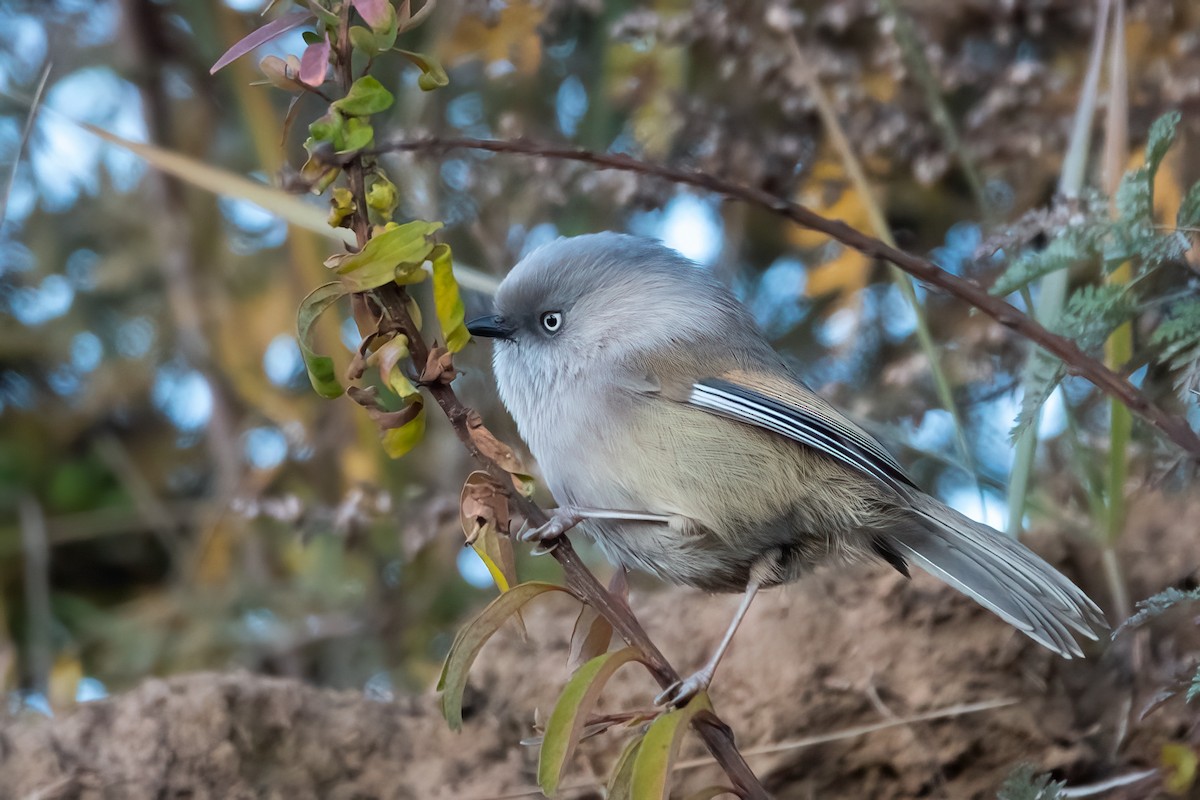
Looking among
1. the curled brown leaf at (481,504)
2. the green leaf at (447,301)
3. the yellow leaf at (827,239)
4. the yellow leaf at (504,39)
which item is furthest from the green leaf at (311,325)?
the yellow leaf at (827,239)

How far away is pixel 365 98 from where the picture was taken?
6.35 feet

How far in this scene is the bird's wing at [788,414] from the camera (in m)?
2.79

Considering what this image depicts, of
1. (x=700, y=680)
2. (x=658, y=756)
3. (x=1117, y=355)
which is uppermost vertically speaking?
(x=1117, y=355)

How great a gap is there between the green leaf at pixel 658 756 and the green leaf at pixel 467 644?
288mm

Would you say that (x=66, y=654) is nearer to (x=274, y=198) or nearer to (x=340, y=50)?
(x=274, y=198)

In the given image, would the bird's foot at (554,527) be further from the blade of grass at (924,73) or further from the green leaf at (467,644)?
the blade of grass at (924,73)

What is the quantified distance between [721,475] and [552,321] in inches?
26.4

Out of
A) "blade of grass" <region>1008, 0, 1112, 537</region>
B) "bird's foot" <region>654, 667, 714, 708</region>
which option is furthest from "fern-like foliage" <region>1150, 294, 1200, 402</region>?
"bird's foot" <region>654, 667, 714, 708</region>

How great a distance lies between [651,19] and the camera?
378cm

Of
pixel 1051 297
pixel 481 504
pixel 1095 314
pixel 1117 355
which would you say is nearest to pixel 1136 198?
pixel 1095 314

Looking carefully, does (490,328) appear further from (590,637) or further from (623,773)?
(623,773)

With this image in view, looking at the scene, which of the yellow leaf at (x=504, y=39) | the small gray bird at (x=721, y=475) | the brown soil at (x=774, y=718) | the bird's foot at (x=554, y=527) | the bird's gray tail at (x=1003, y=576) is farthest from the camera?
the yellow leaf at (x=504, y=39)

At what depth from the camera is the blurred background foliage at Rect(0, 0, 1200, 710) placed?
3.98 meters

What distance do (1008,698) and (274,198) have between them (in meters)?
2.17
